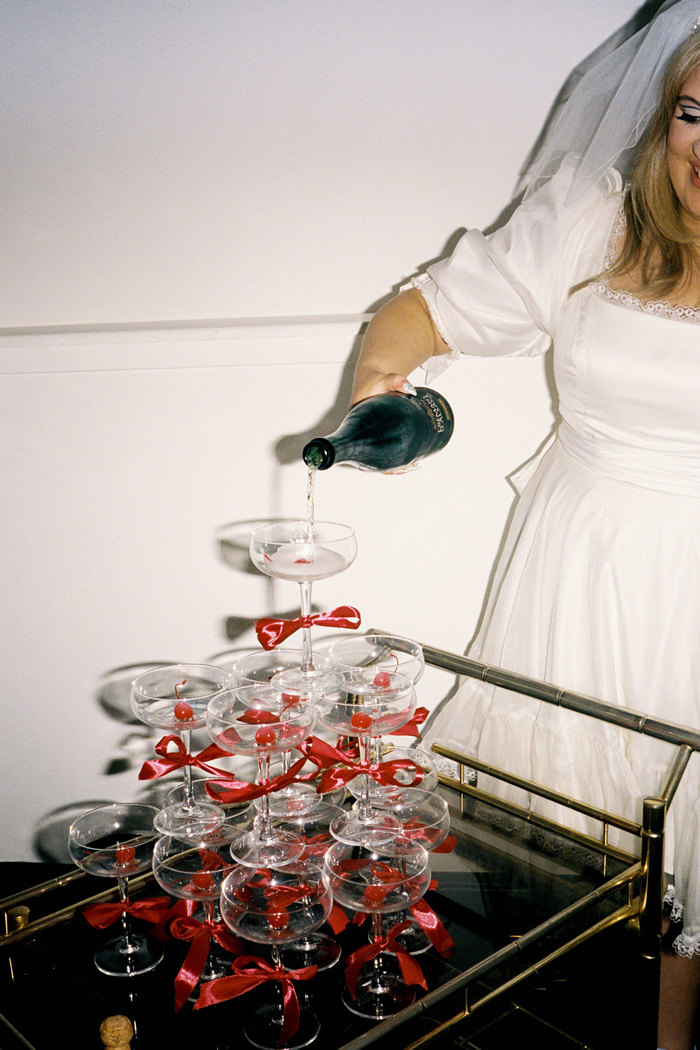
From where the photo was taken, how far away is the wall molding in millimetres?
1778

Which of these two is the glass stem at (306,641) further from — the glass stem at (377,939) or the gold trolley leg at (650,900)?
the gold trolley leg at (650,900)

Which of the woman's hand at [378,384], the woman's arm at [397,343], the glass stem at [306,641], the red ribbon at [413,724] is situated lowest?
the red ribbon at [413,724]

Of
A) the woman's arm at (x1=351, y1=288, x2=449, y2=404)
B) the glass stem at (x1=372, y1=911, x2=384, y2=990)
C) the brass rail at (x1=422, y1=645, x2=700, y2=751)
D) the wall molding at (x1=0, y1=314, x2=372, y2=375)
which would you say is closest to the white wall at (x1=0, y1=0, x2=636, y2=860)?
the wall molding at (x1=0, y1=314, x2=372, y2=375)

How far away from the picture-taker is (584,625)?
1.30 metres

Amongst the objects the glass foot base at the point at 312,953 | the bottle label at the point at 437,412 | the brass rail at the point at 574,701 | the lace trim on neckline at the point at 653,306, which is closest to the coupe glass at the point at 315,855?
the glass foot base at the point at 312,953

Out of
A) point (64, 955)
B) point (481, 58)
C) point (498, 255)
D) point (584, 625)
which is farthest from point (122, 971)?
point (481, 58)

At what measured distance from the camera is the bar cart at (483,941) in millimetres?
899

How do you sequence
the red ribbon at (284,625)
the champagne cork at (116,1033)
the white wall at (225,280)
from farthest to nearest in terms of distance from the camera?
1. the white wall at (225,280)
2. the red ribbon at (284,625)
3. the champagne cork at (116,1033)

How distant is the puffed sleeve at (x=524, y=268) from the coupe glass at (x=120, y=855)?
756 mm

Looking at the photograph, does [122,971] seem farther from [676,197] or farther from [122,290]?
[122,290]

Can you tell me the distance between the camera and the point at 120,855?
103 centimetres

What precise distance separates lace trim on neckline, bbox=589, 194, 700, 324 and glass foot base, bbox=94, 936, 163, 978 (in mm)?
889

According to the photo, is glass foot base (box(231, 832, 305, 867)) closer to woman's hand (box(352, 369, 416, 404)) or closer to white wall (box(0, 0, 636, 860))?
woman's hand (box(352, 369, 416, 404))

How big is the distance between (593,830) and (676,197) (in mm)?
775
